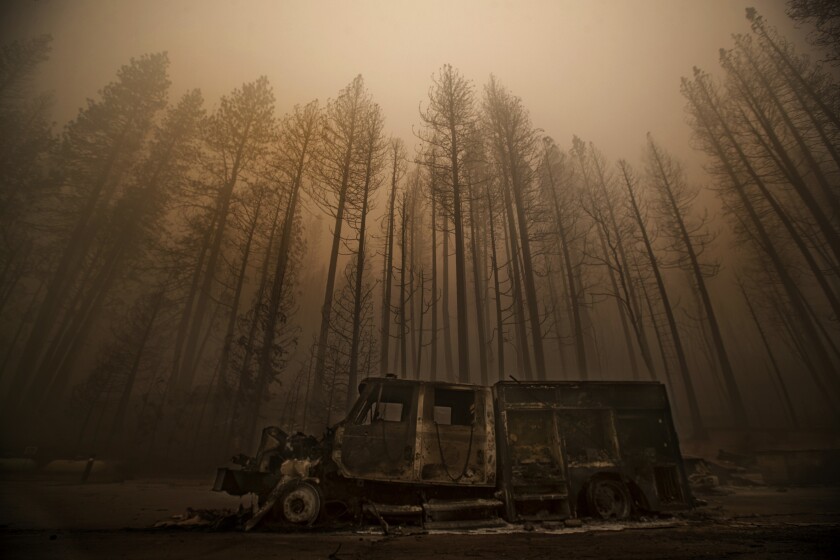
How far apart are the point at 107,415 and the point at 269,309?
16736 mm

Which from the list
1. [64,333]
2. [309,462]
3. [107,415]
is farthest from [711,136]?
[107,415]

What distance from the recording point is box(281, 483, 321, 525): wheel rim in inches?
209

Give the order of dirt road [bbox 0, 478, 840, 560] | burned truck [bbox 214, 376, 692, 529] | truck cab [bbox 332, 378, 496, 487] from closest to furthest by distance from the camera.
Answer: dirt road [bbox 0, 478, 840, 560] < burned truck [bbox 214, 376, 692, 529] < truck cab [bbox 332, 378, 496, 487]

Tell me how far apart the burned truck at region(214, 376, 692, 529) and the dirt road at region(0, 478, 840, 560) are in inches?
17.7

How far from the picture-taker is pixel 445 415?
7.61 meters

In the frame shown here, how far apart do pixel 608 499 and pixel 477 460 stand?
257 centimetres

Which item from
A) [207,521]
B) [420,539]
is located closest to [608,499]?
[420,539]

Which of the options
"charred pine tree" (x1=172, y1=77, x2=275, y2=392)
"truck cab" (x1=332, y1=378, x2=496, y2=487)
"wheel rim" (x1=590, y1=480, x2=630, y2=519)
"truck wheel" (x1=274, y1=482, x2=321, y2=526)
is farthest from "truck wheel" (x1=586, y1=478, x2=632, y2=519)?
"charred pine tree" (x1=172, y1=77, x2=275, y2=392)

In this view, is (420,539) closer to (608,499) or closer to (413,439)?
(413,439)

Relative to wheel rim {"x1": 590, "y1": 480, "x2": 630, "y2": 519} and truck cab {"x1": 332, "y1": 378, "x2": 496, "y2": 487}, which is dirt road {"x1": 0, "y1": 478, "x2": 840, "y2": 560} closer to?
wheel rim {"x1": 590, "y1": 480, "x2": 630, "y2": 519}

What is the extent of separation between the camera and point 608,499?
243 inches

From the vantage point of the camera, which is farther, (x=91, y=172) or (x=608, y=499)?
(x=91, y=172)

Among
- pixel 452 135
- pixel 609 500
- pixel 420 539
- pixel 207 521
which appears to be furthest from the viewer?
pixel 452 135

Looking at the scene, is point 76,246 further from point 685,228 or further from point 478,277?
point 685,228
